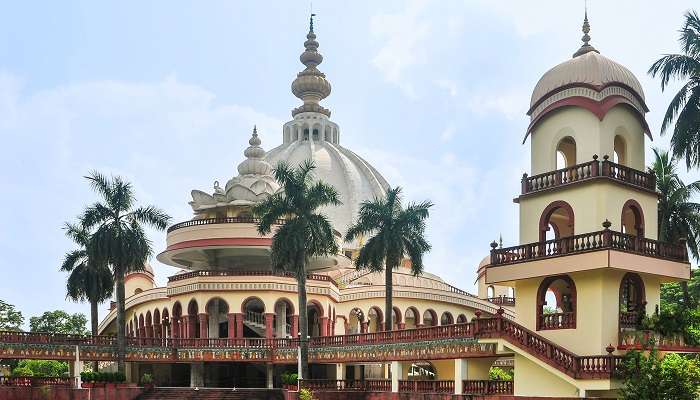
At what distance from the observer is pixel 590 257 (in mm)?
29844

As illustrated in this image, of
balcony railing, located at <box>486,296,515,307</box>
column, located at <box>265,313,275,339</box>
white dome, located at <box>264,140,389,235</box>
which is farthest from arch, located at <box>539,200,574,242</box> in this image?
white dome, located at <box>264,140,389,235</box>

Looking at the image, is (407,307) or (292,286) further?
(407,307)

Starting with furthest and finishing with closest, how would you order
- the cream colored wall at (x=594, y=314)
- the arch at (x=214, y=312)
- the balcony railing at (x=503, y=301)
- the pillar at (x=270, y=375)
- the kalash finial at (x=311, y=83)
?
the kalash finial at (x=311, y=83) → the balcony railing at (x=503, y=301) → the arch at (x=214, y=312) → the pillar at (x=270, y=375) → the cream colored wall at (x=594, y=314)

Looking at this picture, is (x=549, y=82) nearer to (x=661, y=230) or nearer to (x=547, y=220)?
(x=547, y=220)

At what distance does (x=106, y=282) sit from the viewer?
53.6m

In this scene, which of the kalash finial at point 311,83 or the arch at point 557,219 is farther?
the kalash finial at point 311,83

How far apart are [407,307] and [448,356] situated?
2600cm

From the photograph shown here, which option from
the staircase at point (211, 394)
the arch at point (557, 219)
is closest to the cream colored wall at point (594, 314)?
the arch at point (557, 219)

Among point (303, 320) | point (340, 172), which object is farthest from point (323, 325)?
point (340, 172)

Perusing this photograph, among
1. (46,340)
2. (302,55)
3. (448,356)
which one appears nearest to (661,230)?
(448,356)

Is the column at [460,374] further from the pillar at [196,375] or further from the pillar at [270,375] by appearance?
the pillar at [196,375]

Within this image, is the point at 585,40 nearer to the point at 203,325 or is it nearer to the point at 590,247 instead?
the point at 590,247

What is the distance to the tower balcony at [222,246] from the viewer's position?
52969 millimetres

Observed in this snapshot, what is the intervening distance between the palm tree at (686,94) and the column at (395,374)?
13860 millimetres
